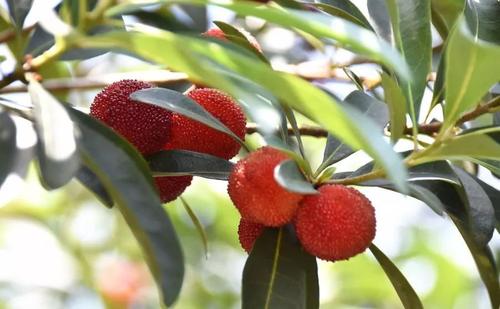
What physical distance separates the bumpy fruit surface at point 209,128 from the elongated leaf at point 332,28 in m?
0.30

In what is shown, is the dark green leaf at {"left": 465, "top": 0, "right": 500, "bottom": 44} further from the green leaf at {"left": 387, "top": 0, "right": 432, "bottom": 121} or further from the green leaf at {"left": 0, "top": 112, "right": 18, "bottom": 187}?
the green leaf at {"left": 0, "top": 112, "right": 18, "bottom": 187}

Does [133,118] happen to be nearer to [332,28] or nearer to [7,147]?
[7,147]

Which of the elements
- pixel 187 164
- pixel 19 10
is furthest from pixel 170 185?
pixel 19 10

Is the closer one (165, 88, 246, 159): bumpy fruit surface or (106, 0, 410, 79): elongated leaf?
(106, 0, 410, 79): elongated leaf

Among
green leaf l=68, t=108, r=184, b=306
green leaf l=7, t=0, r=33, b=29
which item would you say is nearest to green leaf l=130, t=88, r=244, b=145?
green leaf l=68, t=108, r=184, b=306

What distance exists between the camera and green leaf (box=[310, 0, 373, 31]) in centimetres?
129

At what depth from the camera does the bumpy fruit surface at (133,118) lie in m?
1.19

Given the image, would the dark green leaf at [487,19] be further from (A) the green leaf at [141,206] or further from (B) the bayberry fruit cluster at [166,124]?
(A) the green leaf at [141,206]

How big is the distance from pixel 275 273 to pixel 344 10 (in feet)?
1.24

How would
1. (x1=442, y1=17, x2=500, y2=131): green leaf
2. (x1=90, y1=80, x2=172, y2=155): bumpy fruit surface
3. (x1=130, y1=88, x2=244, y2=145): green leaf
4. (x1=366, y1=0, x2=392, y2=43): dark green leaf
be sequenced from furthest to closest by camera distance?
(x1=366, y1=0, x2=392, y2=43): dark green leaf
(x1=90, y1=80, x2=172, y2=155): bumpy fruit surface
(x1=130, y1=88, x2=244, y2=145): green leaf
(x1=442, y1=17, x2=500, y2=131): green leaf

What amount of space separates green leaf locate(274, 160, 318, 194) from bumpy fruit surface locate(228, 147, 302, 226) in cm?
5

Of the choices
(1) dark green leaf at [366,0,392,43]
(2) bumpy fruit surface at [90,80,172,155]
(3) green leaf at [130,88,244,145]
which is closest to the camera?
(3) green leaf at [130,88,244,145]

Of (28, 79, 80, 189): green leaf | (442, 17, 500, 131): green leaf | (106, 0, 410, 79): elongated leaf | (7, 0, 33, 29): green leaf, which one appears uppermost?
(106, 0, 410, 79): elongated leaf

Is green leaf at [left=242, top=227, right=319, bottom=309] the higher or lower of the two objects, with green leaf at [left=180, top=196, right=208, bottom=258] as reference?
higher
